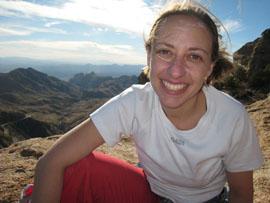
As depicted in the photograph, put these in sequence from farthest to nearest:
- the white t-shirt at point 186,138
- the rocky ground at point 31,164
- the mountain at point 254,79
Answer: the mountain at point 254,79 < the rocky ground at point 31,164 < the white t-shirt at point 186,138

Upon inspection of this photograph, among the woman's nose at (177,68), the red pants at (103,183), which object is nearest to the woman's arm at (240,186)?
the red pants at (103,183)

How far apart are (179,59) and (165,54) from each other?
0.17 metres

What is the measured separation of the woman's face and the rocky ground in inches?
116

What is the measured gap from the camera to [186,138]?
358cm

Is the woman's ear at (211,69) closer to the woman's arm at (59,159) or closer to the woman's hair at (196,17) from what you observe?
the woman's hair at (196,17)

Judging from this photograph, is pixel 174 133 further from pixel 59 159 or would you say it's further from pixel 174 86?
pixel 59 159

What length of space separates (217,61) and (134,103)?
1199 mm

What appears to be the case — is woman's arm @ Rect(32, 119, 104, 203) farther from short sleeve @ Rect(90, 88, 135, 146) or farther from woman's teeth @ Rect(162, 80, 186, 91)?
woman's teeth @ Rect(162, 80, 186, 91)

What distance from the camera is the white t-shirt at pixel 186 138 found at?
11.5ft

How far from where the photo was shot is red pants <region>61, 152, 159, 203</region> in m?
3.78

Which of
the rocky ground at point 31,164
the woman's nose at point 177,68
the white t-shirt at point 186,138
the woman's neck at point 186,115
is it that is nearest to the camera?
the woman's nose at point 177,68

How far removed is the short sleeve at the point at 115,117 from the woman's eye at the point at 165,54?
555 millimetres

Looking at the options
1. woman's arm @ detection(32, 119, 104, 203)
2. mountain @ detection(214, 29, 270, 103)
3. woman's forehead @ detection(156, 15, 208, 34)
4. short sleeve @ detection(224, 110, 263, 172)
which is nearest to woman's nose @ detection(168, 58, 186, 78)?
woman's forehead @ detection(156, 15, 208, 34)

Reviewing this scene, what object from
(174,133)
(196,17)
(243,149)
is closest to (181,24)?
(196,17)
